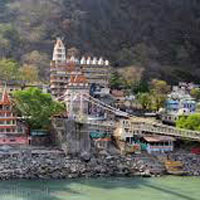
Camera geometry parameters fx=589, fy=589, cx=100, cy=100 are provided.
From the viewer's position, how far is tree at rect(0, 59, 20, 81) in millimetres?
44653

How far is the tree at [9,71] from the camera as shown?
4465cm

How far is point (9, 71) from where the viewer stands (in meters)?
45.4

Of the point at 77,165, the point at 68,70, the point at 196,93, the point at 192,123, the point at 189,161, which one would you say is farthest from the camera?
the point at 196,93

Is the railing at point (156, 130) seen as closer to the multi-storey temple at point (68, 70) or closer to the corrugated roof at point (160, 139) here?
the corrugated roof at point (160, 139)

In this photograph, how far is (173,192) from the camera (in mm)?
28016

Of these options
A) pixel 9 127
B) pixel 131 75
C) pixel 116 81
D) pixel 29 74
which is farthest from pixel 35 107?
pixel 131 75

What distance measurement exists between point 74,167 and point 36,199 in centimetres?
583

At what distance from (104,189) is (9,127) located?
9712 mm

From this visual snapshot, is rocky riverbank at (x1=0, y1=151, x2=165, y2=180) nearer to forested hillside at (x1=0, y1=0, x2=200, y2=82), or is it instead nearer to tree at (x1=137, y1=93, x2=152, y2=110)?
tree at (x1=137, y1=93, x2=152, y2=110)

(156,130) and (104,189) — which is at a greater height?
(156,130)

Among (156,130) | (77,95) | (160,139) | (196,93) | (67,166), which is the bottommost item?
(67,166)

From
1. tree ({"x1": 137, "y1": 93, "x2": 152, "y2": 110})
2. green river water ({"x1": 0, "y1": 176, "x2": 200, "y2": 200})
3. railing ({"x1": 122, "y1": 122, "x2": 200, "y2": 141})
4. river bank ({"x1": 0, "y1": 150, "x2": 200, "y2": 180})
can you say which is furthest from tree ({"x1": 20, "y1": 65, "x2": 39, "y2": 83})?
green river water ({"x1": 0, "y1": 176, "x2": 200, "y2": 200})

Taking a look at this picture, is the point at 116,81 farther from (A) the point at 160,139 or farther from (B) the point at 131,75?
(A) the point at 160,139

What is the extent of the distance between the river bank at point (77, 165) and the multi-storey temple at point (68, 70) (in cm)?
1127
